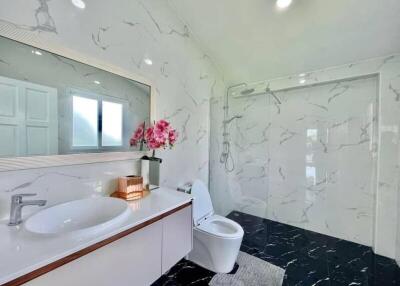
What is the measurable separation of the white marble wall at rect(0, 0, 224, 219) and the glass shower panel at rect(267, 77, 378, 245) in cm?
112

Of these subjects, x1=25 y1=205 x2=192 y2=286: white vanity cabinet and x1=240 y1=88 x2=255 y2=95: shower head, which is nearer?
x1=25 y1=205 x2=192 y2=286: white vanity cabinet

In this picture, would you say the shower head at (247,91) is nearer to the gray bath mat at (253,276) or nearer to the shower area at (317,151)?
the shower area at (317,151)

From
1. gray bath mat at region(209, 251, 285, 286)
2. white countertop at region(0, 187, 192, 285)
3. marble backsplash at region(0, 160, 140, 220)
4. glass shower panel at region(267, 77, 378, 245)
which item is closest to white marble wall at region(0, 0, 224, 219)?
marble backsplash at region(0, 160, 140, 220)

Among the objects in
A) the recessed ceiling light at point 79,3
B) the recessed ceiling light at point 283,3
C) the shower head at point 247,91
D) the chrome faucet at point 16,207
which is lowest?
the chrome faucet at point 16,207

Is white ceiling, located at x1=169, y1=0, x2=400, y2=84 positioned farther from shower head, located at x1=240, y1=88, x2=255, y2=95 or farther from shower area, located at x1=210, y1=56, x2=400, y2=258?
shower head, located at x1=240, y1=88, x2=255, y2=95

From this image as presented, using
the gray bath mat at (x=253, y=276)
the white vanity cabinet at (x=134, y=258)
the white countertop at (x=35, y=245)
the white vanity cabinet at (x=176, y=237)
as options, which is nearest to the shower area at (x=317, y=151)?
the gray bath mat at (x=253, y=276)

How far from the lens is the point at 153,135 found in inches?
62.9

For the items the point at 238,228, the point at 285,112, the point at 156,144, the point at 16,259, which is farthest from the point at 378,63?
the point at 16,259

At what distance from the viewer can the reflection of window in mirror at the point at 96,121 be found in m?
1.26

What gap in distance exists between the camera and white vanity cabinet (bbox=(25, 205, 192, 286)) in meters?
0.75

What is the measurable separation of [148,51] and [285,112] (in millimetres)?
1986

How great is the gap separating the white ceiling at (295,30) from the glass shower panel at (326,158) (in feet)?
1.27

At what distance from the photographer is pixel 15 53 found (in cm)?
101

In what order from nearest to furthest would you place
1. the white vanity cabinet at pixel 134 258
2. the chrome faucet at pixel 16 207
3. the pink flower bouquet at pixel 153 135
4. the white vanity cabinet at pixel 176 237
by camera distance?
1. the white vanity cabinet at pixel 134 258
2. the chrome faucet at pixel 16 207
3. the white vanity cabinet at pixel 176 237
4. the pink flower bouquet at pixel 153 135
